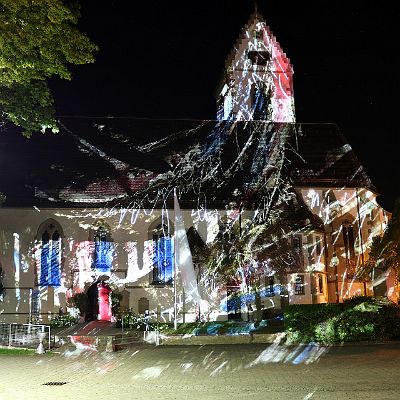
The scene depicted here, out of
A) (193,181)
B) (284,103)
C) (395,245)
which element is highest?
(284,103)

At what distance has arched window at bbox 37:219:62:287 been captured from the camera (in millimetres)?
30750

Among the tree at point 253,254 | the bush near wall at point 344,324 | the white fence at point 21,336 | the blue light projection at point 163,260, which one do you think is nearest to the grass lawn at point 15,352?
the white fence at point 21,336

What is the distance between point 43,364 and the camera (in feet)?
50.4

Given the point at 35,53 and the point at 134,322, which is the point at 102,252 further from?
the point at 35,53

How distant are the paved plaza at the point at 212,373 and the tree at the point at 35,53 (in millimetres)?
7417

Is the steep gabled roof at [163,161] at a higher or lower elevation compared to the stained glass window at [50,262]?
higher

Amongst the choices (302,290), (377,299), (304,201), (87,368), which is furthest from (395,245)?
(87,368)

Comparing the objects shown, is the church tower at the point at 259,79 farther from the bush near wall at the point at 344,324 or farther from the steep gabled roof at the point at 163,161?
the bush near wall at the point at 344,324

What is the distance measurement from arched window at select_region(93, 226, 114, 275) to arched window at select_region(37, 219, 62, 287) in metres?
2.12

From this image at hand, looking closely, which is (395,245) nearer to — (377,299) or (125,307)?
(377,299)

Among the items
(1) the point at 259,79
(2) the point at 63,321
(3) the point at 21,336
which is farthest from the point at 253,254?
(1) the point at 259,79

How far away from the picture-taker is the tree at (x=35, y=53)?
513 inches

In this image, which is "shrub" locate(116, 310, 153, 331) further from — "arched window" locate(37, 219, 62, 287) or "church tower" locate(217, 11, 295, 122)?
"church tower" locate(217, 11, 295, 122)

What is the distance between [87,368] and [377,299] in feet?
39.6
